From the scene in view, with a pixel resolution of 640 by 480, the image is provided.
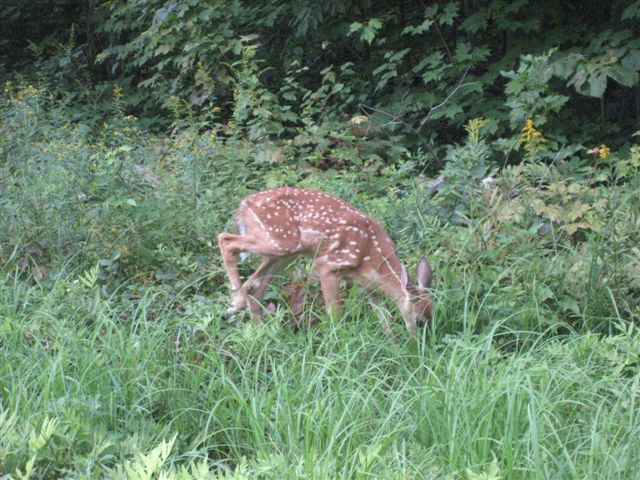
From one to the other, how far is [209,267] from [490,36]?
18.7ft

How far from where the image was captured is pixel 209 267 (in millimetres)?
5688

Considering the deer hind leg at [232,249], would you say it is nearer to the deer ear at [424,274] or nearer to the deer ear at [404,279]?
the deer ear at [404,279]

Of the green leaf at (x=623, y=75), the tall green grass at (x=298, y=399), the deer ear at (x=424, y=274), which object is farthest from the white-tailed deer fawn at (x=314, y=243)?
the green leaf at (x=623, y=75)

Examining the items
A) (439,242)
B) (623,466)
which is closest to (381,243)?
(439,242)

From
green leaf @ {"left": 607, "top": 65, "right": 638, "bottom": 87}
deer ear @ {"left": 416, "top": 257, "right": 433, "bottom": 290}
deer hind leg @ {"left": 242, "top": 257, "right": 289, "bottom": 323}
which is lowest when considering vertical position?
deer hind leg @ {"left": 242, "top": 257, "right": 289, "bottom": 323}

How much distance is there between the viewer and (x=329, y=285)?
523 centimetres

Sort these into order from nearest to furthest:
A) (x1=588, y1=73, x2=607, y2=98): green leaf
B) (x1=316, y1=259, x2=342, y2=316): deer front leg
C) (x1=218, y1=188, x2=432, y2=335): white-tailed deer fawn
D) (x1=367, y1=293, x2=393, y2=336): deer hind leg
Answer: (x1=367, y1=293, x2=393, y2=336): deer hind leg < (x1=316, y1=259, x2=342, y2=316): deer front leg < (x1=218, y1=188, x2=432, y2=335): white-tailed deer fawn < (x1=588, y1=73, x2=607, y2=98): green leaf

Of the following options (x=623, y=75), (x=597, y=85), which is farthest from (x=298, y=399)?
(x=623, y=75)

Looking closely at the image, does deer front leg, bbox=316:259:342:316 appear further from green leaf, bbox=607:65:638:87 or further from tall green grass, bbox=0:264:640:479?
green leaf, bbox=607:65:638:87

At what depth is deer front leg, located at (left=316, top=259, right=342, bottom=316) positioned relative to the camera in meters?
5.02

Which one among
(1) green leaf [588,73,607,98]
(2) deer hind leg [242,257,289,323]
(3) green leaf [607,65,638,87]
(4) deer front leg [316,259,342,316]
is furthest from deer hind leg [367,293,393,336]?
(3) green leaf [607,65,638,87]

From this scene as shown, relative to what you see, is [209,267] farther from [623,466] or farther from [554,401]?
[623,466]

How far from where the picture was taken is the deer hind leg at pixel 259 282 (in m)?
5.06

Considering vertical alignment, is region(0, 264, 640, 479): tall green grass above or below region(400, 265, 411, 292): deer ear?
above
